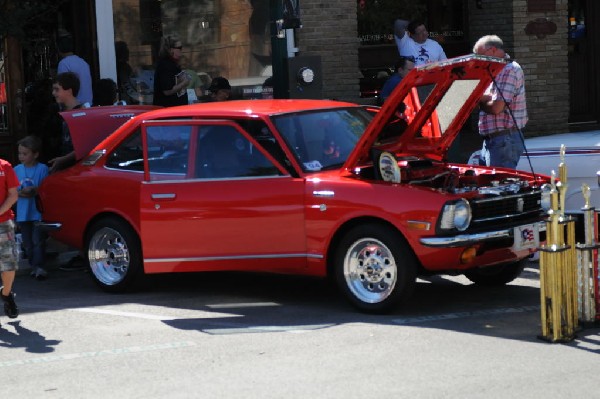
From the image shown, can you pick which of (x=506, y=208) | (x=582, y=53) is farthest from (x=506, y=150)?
(x=582, y=53)

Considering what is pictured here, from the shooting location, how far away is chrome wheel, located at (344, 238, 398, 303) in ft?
28.1

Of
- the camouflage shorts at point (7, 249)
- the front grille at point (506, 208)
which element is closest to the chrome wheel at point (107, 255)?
the camouflage shorts at point (7, 249)

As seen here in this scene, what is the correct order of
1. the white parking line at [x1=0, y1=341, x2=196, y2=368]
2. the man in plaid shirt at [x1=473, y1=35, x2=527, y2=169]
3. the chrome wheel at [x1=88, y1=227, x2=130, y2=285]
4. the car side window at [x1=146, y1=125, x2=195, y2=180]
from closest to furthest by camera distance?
the white parking line at [x1=0, y1=341, x2=196, y2=368] → the car side window at [x1=146, y1=125, x2=195, y2=180] → the chrome wheel at [x1=88, y1=227, x2=130, y2=285] → the man in plaid shirt at [x1=473, y1=35, x2=527, y2=169]

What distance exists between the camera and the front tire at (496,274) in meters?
9.62

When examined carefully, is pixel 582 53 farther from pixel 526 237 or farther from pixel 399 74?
pixel 526 237

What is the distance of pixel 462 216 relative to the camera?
842cm

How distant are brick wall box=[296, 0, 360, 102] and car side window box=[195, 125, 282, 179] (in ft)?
22.6

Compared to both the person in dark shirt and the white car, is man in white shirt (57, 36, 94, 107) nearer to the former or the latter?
the person in dark shirt

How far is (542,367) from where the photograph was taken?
699 cm

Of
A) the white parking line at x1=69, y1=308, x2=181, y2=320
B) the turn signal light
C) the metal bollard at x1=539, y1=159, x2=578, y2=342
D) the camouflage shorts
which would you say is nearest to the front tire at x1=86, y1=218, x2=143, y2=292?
the white parking line at x1=69, y1=308, x2=181, y2=320

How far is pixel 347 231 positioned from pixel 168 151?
184 cm

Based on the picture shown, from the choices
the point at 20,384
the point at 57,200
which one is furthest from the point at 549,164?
the point at 20,384

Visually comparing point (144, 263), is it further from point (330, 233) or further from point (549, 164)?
point (549, 164)

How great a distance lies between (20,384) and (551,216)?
356 cm
